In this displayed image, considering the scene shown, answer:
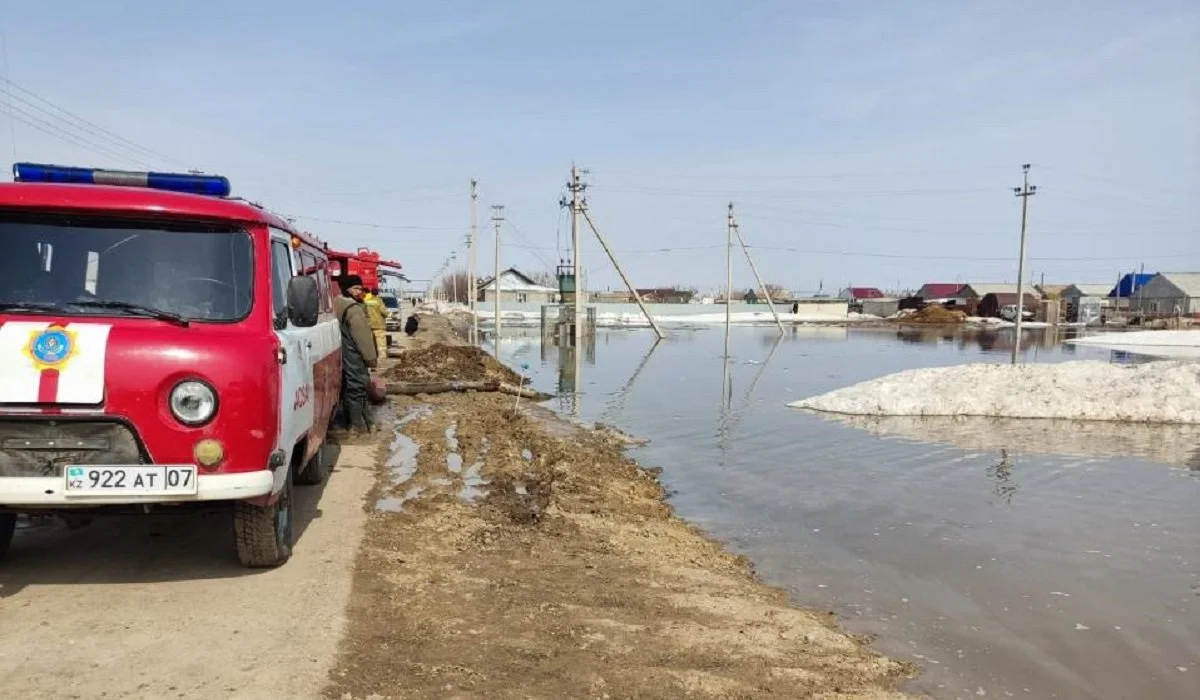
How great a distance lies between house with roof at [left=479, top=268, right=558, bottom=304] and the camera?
99.6 metres

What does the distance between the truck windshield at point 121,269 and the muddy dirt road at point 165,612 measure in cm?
162

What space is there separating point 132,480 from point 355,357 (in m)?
6.28

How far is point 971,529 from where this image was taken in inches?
306

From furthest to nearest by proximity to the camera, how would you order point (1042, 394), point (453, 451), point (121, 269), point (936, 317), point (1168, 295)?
point (1168, 295), point (936, 317), point (1042, 394), point (453, 451), point (121, 269)

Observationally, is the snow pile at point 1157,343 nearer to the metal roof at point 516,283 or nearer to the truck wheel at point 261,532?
the truck wheel at point 261,532

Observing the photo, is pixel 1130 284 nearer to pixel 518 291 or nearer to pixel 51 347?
pixel 518 291

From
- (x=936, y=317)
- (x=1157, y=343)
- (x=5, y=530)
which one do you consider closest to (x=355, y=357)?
(x=5, y=530)

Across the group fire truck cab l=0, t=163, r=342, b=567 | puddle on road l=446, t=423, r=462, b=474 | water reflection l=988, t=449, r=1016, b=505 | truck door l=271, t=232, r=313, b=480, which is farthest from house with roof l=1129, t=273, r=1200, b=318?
fire truck cab l=0, t=163, r=342, b=567

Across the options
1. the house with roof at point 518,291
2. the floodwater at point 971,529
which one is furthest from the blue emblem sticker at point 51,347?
the house with roof at point 518,291

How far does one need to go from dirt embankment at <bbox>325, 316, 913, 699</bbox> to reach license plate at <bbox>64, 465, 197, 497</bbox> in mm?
1167

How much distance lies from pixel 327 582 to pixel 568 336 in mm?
34719

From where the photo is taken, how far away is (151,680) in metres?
3.41

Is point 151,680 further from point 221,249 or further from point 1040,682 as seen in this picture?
point 1040,682

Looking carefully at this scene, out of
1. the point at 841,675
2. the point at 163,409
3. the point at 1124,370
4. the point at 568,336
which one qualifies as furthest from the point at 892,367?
the point at 163,409
